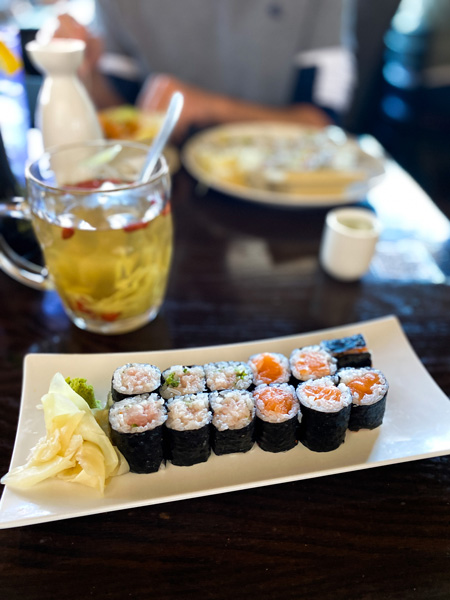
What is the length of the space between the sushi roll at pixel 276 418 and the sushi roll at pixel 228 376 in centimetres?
3

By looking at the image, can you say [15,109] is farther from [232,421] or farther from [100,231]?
[232,421]

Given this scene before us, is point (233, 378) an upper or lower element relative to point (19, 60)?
lower

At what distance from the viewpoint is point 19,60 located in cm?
139

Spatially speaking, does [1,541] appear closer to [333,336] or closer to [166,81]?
[333,336]

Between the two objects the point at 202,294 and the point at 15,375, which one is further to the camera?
the point at 202,294

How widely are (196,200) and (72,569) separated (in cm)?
120

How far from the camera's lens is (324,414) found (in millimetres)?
779

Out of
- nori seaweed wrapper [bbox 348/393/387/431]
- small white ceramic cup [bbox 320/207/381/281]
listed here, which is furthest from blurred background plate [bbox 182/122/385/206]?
nori seaweed wrapper [bbox 348/393/387/431]

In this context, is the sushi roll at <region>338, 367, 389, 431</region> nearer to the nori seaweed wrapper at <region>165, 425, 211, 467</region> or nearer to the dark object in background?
the nori seaweed wrapper at <region>165, 425, 211, 467</region>

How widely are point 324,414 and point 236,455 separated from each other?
0.16 m

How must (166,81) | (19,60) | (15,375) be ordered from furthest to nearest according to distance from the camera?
(166,81), (19,60), (15,375)

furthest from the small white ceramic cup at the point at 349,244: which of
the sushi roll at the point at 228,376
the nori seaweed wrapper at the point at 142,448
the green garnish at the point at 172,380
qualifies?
the nori seaweed wrapper at the point at 142,448

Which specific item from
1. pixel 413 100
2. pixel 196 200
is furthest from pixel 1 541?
pixel 413 100

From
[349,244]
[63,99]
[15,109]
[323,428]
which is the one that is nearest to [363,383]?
Result: [323,428]
